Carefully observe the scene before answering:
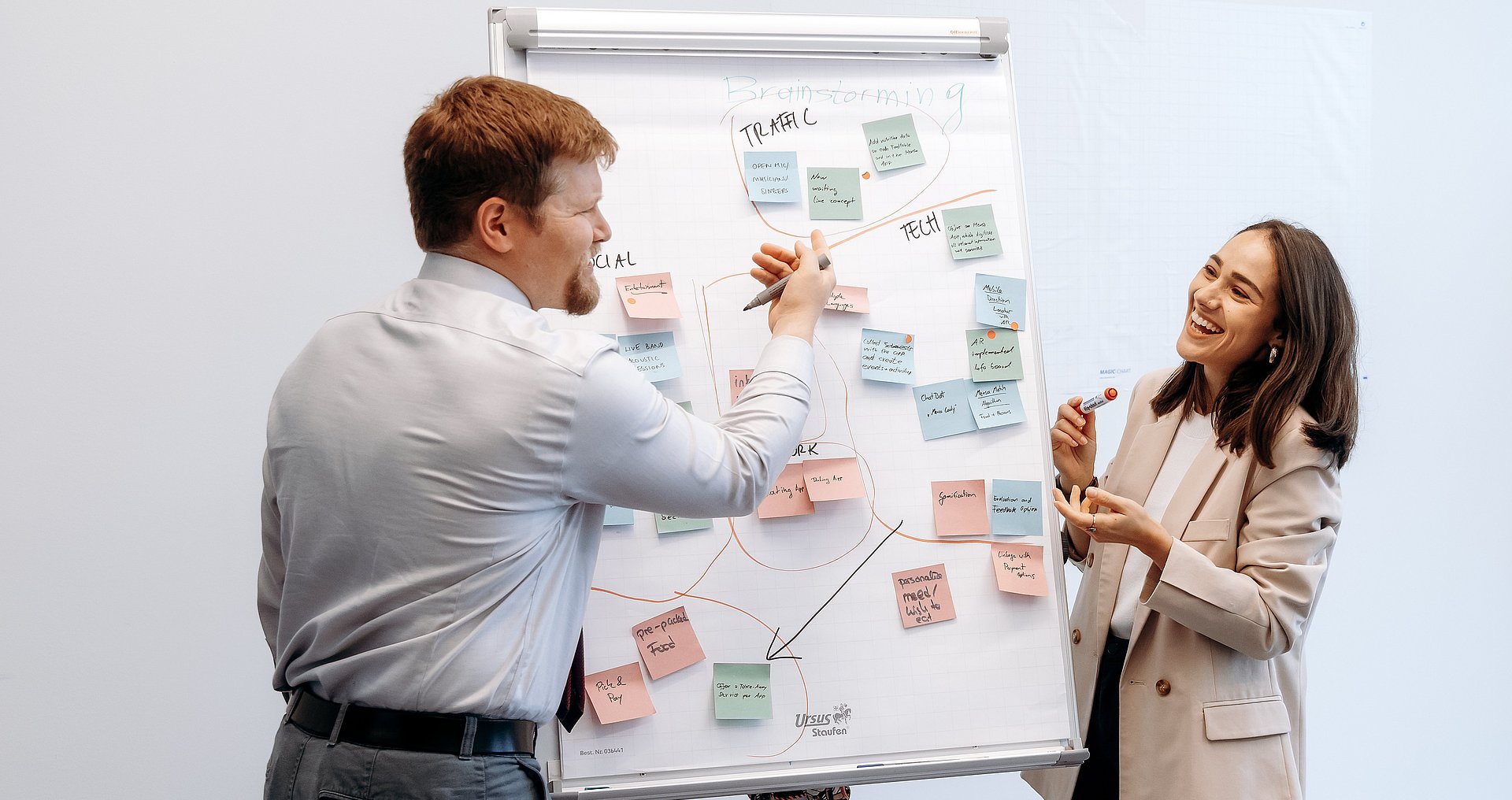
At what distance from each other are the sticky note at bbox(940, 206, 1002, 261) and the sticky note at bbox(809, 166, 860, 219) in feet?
0.48

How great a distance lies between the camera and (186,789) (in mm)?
2109

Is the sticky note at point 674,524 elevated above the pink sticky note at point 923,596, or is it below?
above

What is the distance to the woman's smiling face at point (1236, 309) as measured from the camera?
148 centimetres

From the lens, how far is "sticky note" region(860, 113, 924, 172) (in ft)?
5.20

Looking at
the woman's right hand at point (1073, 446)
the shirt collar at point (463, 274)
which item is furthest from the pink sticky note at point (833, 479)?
the shirt collar at point (463, 274)

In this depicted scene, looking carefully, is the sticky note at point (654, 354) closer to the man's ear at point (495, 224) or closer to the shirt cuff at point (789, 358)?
the shirt cuff at point (789, 358)

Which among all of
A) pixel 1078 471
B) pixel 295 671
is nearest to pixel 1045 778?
pixel 1078 471

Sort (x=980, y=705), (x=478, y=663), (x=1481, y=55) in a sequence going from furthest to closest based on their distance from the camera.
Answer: (x=1481, y=55)
(x=980, y=705)
(x=478, y=663)

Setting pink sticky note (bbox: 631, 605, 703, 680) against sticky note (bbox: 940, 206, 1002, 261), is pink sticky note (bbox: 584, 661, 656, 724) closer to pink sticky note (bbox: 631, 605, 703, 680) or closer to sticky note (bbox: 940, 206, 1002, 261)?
pink sticky note (bbox: 631, 605, 703, 680)

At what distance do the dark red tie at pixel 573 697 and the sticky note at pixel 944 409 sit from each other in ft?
1.98

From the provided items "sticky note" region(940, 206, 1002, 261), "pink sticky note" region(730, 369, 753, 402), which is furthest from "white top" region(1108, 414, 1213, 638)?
"pink sticky note" region(730, 369, 753, 402)

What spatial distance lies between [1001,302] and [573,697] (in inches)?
33.7

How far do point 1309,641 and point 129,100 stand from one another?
2986 mm

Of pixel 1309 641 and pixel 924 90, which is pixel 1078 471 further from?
pixel 1309 641
